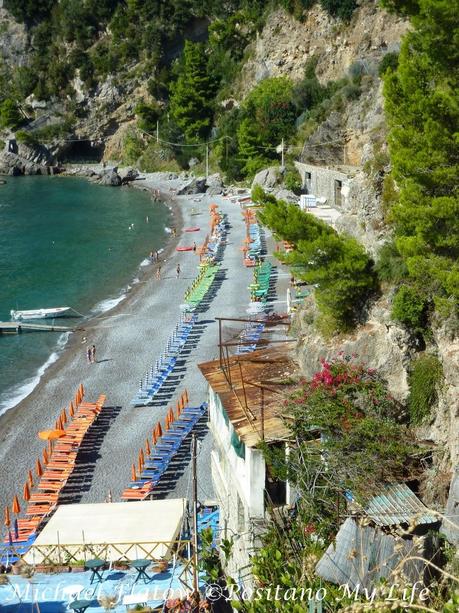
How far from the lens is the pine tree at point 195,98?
247ft

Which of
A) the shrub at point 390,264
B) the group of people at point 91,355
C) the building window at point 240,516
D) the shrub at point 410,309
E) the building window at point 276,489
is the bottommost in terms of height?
the group of people at point 91,355

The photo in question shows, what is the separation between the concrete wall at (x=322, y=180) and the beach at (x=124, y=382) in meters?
6.96

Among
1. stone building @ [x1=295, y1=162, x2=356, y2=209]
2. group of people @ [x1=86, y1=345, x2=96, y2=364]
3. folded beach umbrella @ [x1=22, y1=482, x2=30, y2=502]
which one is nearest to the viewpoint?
folded beach umbrella @ [x1=22, y1=482, x2=30, y2=502]

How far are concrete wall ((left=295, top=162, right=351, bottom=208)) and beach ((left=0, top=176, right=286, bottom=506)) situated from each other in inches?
274

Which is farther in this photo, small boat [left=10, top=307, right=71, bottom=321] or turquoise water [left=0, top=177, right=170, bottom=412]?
small boat [left=10, top=307, right=71, bottom=321]

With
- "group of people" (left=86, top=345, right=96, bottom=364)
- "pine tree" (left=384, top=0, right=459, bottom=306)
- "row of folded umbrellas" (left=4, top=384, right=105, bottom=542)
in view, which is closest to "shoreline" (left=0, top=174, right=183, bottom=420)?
"group of people" (left=86, top=345, right=96, bottom=364)

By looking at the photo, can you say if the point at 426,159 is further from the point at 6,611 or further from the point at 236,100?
the point at 236,100

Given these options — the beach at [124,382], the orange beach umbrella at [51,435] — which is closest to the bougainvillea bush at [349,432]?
the beach at [124,382]

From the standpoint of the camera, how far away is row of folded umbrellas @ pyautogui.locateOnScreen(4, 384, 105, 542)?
56.7ft

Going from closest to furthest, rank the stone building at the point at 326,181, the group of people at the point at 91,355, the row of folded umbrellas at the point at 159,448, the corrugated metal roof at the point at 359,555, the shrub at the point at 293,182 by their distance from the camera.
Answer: the corrugated metal roof at the point at 359,555, the row of folded umbrellas at the point at 159,448, the group of people at the point at 91,355, the stone building at the point at 326,181, the shrub at the point at 293,182

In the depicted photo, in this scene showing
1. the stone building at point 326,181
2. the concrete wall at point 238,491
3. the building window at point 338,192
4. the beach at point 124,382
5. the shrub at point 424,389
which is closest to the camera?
the concrete wall at point 238,491

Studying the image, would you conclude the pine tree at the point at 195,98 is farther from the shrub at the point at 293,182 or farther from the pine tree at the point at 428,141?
the pine tree at the point at 428,141

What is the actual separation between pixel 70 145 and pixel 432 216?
3356 inches

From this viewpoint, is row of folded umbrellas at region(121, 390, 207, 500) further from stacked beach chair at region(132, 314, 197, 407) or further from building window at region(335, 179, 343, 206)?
building window at region(335, 179, 343, 206)
